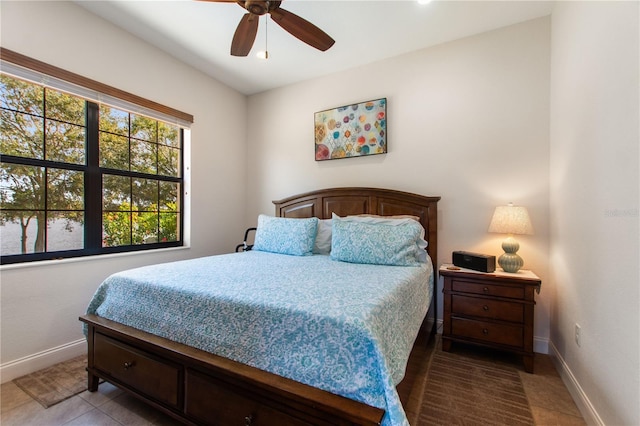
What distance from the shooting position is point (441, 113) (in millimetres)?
2764

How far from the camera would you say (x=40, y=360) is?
2066 mm

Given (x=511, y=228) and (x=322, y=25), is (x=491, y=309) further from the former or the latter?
(x=322, y=25)

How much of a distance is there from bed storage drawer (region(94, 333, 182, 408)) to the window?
3.52 feet

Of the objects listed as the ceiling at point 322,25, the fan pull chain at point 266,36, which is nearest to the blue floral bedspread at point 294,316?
the fan pull chain at point 266,36

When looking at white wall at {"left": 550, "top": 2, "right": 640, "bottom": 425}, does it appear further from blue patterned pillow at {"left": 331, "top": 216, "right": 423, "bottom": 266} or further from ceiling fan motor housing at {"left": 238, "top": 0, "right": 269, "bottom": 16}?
ceiling fan motor housing at {"left": 238, "top": 0, "right": 269, "bottom": 16}

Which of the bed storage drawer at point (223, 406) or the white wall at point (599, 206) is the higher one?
the white wall at point (599, 206)

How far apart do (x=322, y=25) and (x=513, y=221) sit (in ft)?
7.70

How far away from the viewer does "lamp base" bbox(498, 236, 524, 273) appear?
221 cm

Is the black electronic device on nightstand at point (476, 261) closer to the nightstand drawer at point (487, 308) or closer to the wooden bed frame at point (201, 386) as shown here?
the nightstand drawer at point (487, 308)

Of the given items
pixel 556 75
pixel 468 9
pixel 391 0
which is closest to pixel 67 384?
pixel 391 0

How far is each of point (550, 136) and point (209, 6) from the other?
3047 mm

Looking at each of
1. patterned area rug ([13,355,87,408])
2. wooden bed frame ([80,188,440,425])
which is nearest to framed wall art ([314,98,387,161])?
wooden bed frame ([80,188,440,425])

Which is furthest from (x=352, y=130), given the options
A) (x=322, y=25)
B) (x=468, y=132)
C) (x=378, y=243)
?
(x=378, y=243)

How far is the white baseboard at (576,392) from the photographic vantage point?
57.8 inches
